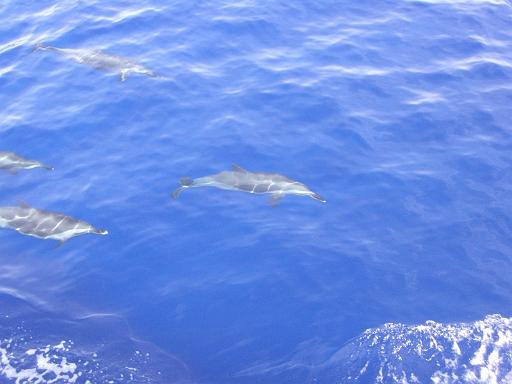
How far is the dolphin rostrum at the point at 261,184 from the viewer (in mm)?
14609

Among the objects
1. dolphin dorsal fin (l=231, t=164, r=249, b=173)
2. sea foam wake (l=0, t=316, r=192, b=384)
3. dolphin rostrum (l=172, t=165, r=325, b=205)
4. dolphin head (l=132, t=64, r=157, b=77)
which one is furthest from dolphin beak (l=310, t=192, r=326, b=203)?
dolphin head (l=132, t=64, r=157, b=77)

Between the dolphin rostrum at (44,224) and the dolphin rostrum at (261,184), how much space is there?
294cm

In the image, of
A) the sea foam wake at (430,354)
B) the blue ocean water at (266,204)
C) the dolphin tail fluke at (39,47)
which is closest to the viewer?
the sea foam wake at (430,354)

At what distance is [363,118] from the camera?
693 inches

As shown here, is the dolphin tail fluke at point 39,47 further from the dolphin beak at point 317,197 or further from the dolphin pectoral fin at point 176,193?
the dolphin beak at point 317,197

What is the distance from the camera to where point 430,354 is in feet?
39.2

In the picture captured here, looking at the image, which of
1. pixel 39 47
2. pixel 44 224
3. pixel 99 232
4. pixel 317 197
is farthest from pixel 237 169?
pixel 39 47

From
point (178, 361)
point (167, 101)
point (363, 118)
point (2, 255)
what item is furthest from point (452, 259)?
point (2, 255)

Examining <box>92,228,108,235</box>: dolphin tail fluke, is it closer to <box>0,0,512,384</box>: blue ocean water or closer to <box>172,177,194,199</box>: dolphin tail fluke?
<box>0,0,512,384</box>: blue ocean water

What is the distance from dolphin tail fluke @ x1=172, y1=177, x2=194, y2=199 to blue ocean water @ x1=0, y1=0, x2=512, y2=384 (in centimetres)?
36

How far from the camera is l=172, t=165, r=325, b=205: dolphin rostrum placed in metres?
14.6

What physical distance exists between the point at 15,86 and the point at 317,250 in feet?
42.3

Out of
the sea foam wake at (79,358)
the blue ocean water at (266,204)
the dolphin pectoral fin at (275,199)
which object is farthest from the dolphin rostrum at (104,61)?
the sea foam wake at (79,358)

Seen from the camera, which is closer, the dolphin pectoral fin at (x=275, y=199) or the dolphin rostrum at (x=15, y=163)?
the dolphin pectoral fin at (x=275, y=199)
